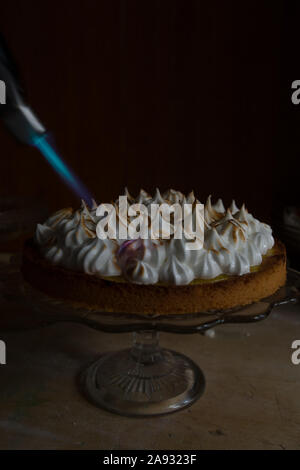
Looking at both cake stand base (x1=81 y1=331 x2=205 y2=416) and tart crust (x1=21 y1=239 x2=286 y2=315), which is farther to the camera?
cake stand base (x1=81 y1=331 x2=205 y2=416)

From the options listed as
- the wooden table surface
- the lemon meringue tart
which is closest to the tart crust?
the lemon meringue tart

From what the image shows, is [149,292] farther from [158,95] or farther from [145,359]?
[158,95]

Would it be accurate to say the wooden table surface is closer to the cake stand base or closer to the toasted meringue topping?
the cake stand base

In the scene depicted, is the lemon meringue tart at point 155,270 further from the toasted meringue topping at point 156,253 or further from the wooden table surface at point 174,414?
the wooden table surface at point 174,414

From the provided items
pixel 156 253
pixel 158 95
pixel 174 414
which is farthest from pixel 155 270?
pixel 158 95

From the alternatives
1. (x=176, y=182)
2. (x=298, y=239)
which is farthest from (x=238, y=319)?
(x=176, y=182)

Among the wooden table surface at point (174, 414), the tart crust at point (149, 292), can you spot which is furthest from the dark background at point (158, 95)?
the tart crust at point (149, 292)
